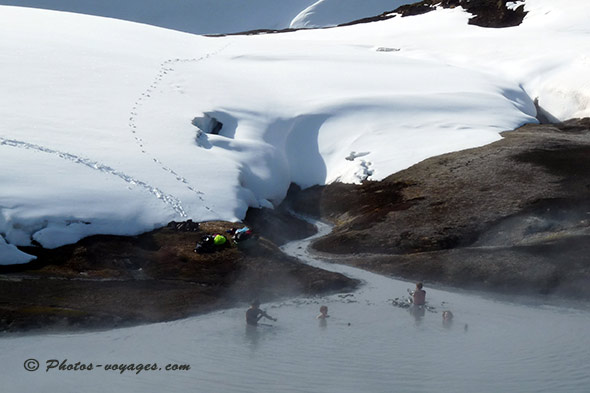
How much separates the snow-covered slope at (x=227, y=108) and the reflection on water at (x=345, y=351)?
13.0 metres

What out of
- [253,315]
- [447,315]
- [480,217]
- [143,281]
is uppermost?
[480,217]

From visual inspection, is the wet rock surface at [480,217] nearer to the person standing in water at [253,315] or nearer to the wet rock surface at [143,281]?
the wet rock surface at [143,281]

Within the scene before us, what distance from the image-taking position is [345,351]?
91.9 feet

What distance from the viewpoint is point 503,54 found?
93.6 m

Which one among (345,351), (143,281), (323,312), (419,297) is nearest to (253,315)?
(323,312)

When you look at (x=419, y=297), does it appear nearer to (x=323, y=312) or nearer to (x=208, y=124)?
(x=323, y=312)

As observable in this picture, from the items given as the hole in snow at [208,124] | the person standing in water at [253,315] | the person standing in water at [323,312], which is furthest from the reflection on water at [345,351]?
the hole in snow at [208,124]

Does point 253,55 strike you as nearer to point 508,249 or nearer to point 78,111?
point 78,111

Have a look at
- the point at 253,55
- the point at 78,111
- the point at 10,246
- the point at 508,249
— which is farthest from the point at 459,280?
the point at 253,55

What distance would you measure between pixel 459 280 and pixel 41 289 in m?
20.5

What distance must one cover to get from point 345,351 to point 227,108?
44.9 meters

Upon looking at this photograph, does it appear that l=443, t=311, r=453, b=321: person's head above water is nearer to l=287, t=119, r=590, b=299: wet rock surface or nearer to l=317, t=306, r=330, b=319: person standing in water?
l=317, t=306, r=330, b=319: person standing in water

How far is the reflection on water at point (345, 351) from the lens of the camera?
24.7 metres

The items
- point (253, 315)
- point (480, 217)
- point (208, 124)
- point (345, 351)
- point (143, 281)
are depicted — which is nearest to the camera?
point (345, 351)
